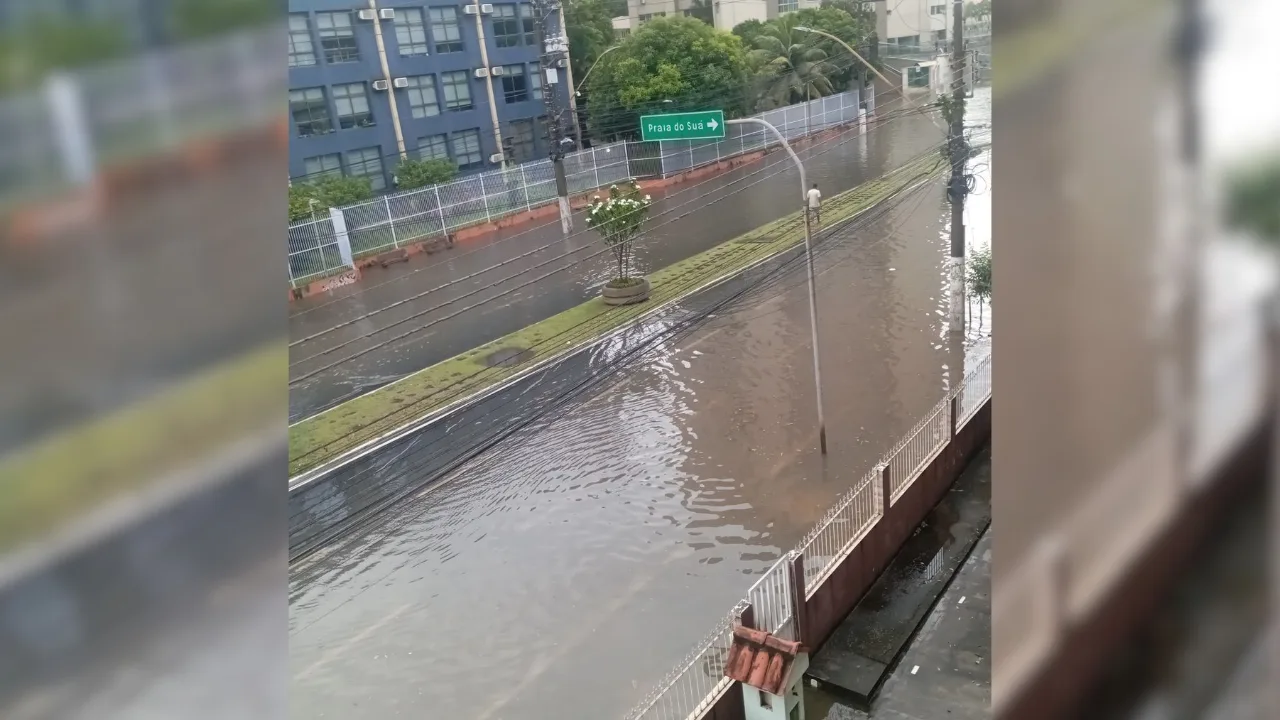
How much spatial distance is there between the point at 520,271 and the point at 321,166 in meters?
1.06

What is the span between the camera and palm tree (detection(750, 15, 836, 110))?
2832 millimetres

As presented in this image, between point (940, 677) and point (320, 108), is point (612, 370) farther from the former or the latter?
point (940, 677)

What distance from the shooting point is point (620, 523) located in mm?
2809

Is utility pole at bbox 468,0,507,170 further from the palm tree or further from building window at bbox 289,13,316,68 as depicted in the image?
the palm tree

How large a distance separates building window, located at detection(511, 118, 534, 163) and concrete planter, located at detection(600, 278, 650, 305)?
1.20 meters

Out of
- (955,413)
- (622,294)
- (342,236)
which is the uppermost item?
(342,236)

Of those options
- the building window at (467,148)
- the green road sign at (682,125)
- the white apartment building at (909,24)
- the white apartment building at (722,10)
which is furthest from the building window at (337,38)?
the white apartment building at (909,24)
